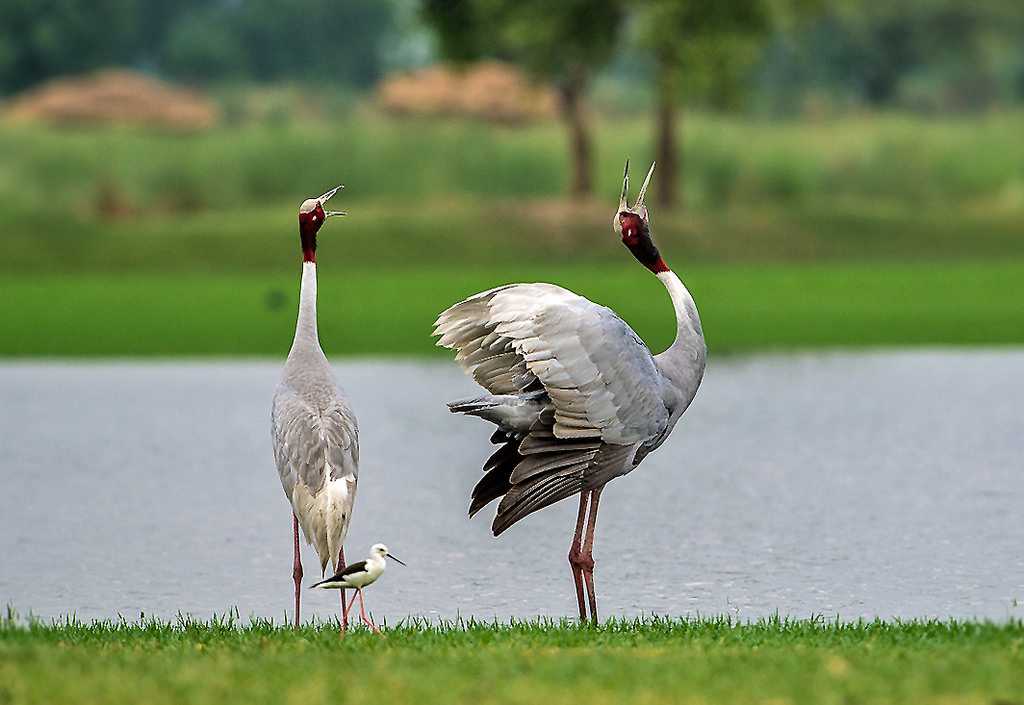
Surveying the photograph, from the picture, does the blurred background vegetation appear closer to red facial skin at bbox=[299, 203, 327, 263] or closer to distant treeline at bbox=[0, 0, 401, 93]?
red facial skin at bbox=[299, 203, 327, 263]

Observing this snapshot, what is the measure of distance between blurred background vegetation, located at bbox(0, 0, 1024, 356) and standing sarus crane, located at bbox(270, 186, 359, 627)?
16044mm

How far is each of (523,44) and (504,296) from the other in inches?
1372

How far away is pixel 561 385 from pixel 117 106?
54.4 m

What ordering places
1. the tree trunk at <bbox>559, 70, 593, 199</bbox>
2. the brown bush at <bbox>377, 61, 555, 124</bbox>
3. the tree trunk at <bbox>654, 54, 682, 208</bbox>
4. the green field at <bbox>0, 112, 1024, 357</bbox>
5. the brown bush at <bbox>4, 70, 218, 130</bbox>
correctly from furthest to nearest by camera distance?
the brown bush at <bbox>377, 61, 555, 124</bbox> < the brown bush at <bbox>4, 70, 218, 130</bbox> < the tree trunk at <bbox>559, 70, 593, 199</bbox> < the tree trunk at <bbox>654, 54, 682, 208</bbox> < the green field at <bbox>0, 112, 1024, 357</bbox>

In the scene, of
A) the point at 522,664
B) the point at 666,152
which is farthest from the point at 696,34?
the point at 522,664

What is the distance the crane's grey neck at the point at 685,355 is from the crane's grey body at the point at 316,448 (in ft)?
4.90

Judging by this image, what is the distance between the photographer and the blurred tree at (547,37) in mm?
43719

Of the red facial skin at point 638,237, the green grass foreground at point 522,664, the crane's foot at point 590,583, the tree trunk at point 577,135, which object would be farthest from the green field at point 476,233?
the green grass foreground at point 522,664

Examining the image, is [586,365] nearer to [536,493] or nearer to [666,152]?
[536,493]

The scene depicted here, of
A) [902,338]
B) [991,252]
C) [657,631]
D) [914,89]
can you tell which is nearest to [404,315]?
[902,338]

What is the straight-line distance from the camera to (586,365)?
913 cm

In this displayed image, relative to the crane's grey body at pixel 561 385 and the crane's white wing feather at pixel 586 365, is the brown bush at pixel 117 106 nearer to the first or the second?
the crane's grey body at pixel 561 385

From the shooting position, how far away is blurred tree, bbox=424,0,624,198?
143ft

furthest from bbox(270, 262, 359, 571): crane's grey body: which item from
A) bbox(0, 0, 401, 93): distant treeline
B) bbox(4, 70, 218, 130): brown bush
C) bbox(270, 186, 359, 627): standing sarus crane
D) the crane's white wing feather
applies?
bbox(0, 0, 401, 93): distant treeline
